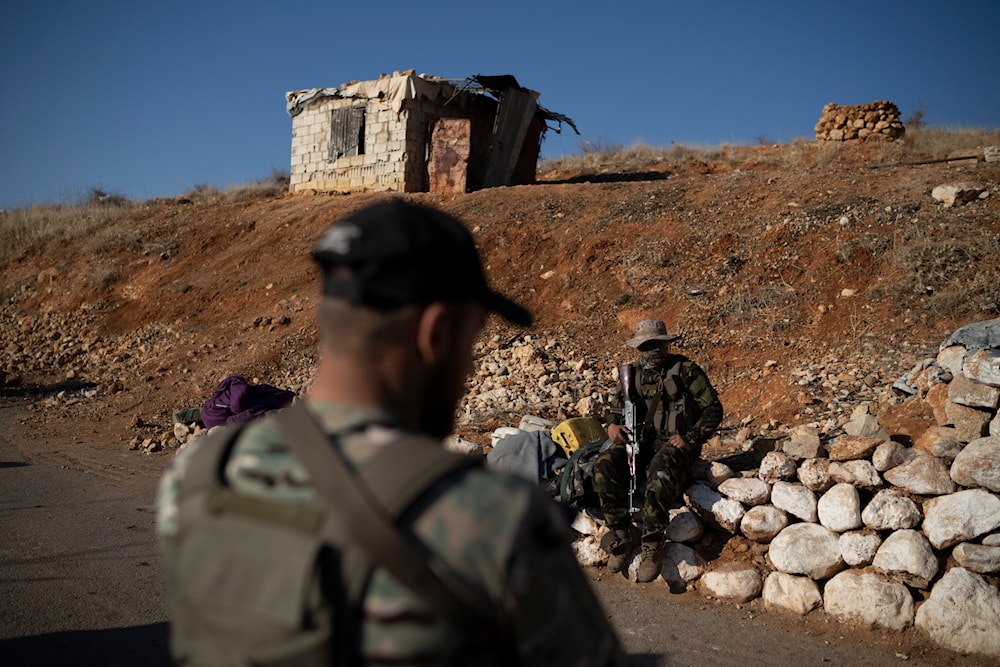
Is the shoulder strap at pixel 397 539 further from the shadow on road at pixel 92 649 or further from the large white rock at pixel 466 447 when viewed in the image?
the large white rock at pixel 466 447

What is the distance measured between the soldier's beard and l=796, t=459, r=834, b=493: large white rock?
4.06ft

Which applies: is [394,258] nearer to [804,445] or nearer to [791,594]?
[791,594]

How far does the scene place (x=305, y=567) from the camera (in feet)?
3.28

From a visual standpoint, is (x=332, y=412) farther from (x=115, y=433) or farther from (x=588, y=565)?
(x=115, y=433)

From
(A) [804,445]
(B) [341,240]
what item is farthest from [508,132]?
(B) [341,240]

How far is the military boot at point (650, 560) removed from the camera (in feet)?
16.9

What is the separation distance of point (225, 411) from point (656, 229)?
26.0ft

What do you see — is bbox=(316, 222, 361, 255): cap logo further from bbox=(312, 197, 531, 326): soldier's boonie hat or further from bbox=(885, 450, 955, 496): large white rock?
bbox=(885, 450, 955, 496): large white rock

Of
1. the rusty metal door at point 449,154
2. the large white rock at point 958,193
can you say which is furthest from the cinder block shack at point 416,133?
the large white rock at point 958,193

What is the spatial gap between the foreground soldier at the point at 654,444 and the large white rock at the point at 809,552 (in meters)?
0.74

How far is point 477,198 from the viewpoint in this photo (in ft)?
54.1

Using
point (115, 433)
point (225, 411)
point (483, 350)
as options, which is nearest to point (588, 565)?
point (225, 411)

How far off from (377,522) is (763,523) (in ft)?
15.1

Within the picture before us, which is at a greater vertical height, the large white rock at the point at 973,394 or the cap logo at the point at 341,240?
the cap logo at the point at 341,240
